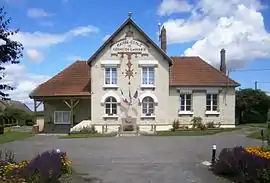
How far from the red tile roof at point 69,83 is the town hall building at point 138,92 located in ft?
0.34

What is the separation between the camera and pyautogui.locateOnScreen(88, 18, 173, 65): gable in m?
36.1

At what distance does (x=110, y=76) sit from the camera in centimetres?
3628

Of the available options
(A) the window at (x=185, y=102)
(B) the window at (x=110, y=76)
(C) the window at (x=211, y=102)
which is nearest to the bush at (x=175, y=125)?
(A) the window at (x=185, y=102)

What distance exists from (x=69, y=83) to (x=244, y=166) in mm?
29637

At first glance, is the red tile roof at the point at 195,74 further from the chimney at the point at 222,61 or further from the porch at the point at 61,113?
the porch at the point at 61,113

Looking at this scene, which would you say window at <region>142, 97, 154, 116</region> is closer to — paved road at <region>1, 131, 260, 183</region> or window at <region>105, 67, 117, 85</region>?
window at <region>105, 67, 117, 85</region>

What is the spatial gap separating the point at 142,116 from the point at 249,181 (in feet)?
83.8

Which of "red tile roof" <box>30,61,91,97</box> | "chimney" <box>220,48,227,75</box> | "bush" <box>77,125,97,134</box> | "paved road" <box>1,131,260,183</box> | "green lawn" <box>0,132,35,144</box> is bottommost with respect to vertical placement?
"green lawn" <box>0,132,35,144</box>

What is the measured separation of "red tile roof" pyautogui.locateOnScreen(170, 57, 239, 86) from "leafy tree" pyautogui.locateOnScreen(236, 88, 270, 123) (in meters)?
10.3

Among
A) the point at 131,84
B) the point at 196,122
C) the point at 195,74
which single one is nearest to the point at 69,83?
the point at 131,84

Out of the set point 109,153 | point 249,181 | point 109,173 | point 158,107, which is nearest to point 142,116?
point 158,107

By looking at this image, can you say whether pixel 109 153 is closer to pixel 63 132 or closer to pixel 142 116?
pixel 142 116

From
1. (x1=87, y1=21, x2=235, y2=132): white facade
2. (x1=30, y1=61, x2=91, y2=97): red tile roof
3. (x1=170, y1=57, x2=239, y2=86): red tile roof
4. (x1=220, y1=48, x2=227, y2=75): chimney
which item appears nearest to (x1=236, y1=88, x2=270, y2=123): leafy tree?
(x1=220, y1=48, x2=227, y2=75): chimney

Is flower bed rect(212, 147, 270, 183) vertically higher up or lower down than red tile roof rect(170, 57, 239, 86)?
lower down
